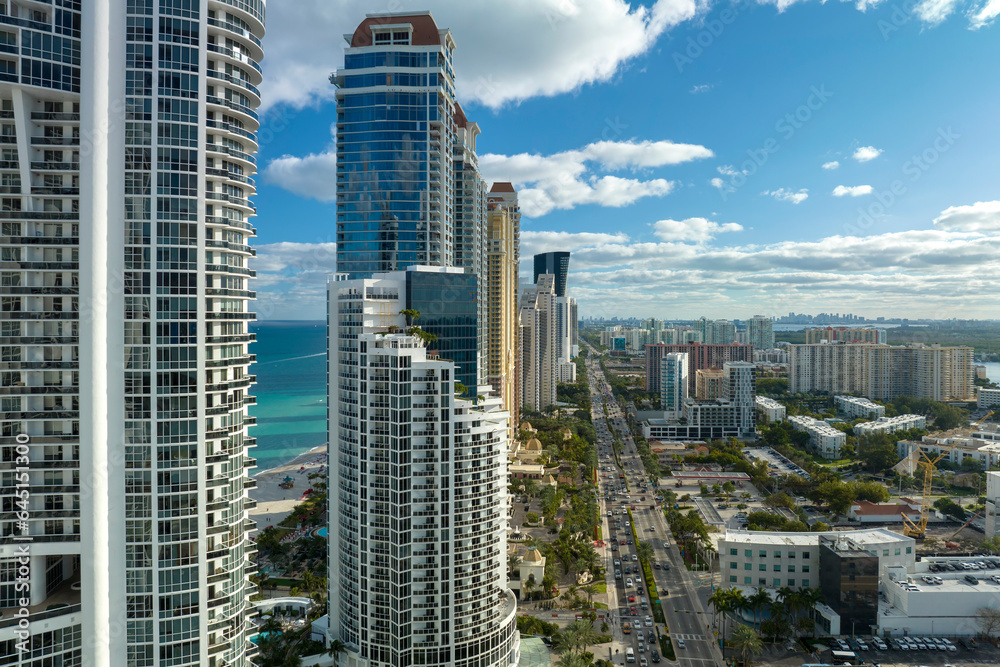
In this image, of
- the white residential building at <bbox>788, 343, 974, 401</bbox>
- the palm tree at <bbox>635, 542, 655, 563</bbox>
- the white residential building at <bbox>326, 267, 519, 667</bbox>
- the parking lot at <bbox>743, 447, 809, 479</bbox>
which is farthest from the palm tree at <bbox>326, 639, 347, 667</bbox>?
the white residential building at <bbox>788, 343, 974, 401</bbox>

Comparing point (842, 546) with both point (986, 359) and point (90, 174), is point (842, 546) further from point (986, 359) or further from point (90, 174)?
point (986, 359)

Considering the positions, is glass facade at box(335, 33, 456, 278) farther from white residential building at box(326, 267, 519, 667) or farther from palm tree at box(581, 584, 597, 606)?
palm tree at box(581, 584, 597, 606)

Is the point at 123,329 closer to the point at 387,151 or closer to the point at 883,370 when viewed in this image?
the point at 387,151

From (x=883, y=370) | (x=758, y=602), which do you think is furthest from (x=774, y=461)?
(x=883, y=370)

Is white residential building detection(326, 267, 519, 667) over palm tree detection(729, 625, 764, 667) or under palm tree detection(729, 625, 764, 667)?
over

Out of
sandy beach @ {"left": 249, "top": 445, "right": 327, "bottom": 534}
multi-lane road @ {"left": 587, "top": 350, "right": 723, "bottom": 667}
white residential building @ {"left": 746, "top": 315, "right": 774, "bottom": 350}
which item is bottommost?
sandy beach @ {"left": 249, "top": 445, "right": 327, "bottom": 534}

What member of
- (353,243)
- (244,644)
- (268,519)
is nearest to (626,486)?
(268,519)

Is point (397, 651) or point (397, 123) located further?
point (397, 123)
